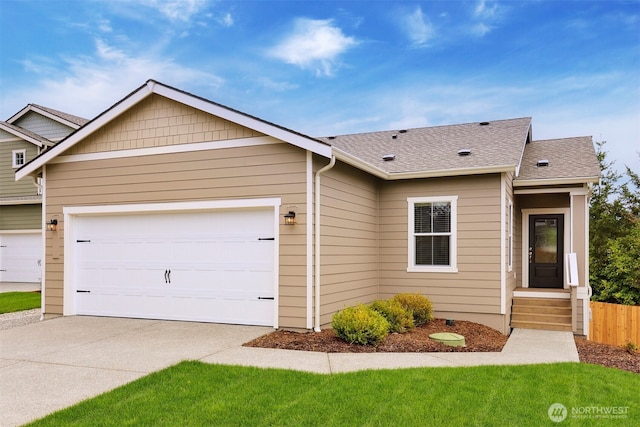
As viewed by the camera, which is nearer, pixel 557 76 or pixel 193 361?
pixel 193 361

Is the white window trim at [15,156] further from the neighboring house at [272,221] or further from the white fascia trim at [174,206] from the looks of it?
the white fascia trim at [174,206]

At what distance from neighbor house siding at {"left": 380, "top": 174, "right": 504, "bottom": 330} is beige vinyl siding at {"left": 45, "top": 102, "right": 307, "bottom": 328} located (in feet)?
10.4

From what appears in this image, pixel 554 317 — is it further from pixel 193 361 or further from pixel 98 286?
pixel 98 286

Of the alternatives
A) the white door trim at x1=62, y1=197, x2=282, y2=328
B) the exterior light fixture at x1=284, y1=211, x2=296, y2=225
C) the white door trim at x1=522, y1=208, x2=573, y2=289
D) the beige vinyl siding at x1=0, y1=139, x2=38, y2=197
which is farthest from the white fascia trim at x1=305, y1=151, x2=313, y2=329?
the beige vinyl siding at x1=0, y1=139, x2=38, y2=197

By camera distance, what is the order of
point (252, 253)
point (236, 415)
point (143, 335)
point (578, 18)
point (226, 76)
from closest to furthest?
point (236, 415), point (143, 335), point (252, 253), point (578, 18), point (226, 76)

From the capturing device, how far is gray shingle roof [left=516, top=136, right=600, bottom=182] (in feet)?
35.8

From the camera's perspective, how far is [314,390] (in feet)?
16.8

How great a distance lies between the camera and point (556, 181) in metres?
10.8

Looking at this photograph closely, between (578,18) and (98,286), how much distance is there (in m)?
13.9

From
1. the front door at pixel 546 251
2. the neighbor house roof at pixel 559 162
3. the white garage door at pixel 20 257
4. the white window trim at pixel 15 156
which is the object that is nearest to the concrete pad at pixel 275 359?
the neighbor house roof at pixel 559 162

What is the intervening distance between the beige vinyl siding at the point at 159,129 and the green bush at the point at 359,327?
334cm

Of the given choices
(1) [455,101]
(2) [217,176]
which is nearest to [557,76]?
(1) [455,101]

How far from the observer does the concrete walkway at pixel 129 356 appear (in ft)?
17.1

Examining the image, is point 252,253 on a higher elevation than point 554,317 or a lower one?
higher
